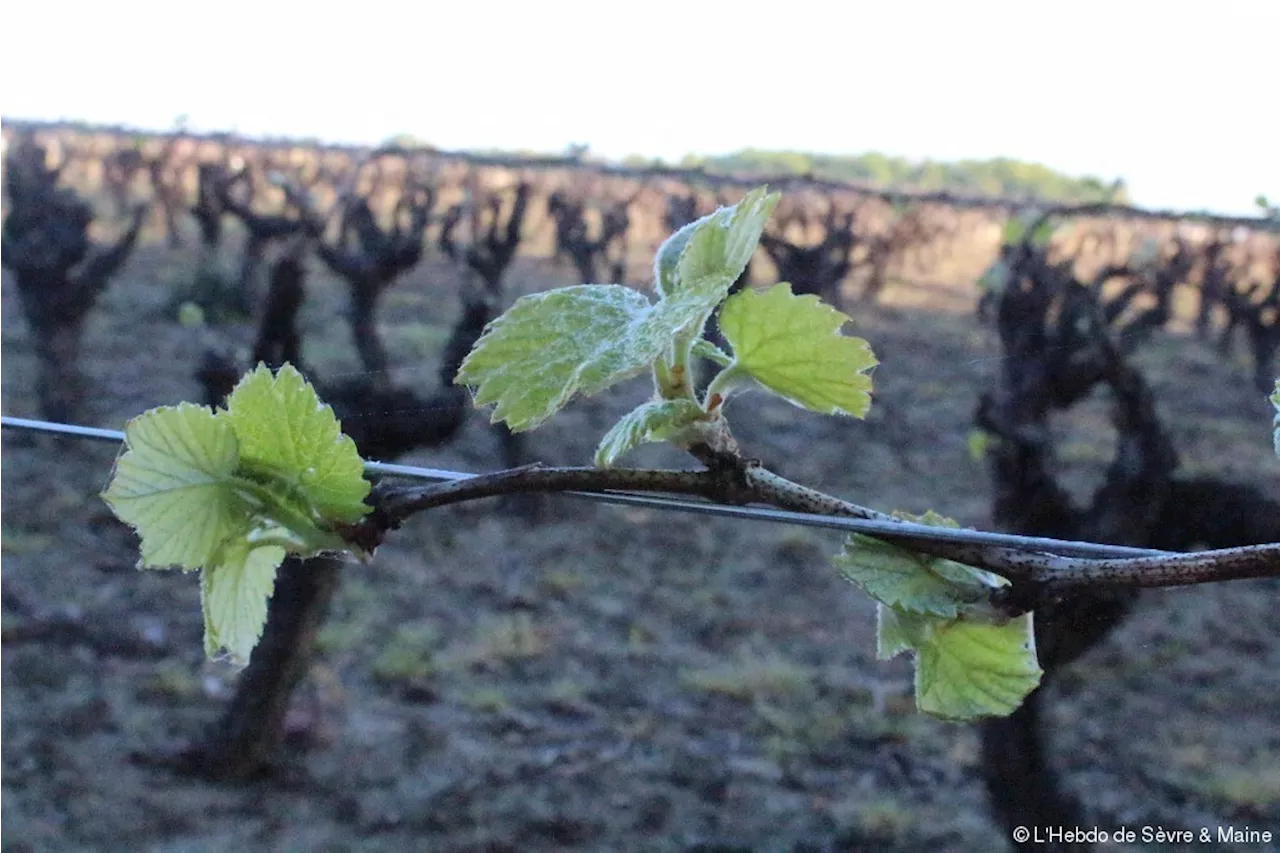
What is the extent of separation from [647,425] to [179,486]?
23 cm

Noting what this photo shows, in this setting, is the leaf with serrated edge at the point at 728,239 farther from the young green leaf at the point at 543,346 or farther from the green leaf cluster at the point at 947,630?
the green leaf cluster at the point at 947,630

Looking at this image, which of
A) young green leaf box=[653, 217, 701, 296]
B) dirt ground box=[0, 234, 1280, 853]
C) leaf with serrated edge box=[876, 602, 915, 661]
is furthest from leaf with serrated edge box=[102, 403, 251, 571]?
dirt ground box=[0, 234, 1280, 853]

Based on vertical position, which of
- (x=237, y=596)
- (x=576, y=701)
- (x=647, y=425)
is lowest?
(x=576, y=701)

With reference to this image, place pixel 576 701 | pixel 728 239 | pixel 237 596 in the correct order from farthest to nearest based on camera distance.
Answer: pixel 576 701 < pixel 237 596 < pixel 728 239

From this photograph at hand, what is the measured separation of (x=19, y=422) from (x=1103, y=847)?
297cm

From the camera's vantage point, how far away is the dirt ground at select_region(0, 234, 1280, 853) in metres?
3.21

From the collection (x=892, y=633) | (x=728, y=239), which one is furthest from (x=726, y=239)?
(x=892, y=633)

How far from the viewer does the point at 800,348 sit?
499 mm

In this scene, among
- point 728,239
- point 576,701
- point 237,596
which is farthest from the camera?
point 576,701

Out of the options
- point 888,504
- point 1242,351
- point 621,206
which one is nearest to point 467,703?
point 888,504

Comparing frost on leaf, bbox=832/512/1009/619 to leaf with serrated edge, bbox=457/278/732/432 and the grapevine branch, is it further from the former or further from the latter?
leaf with serrated edge, bbox=457/278/732/432

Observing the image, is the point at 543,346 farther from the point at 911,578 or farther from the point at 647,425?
the point at 911,578

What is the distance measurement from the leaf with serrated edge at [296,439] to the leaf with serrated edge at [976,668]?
29 cm

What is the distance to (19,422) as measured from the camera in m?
0.93
